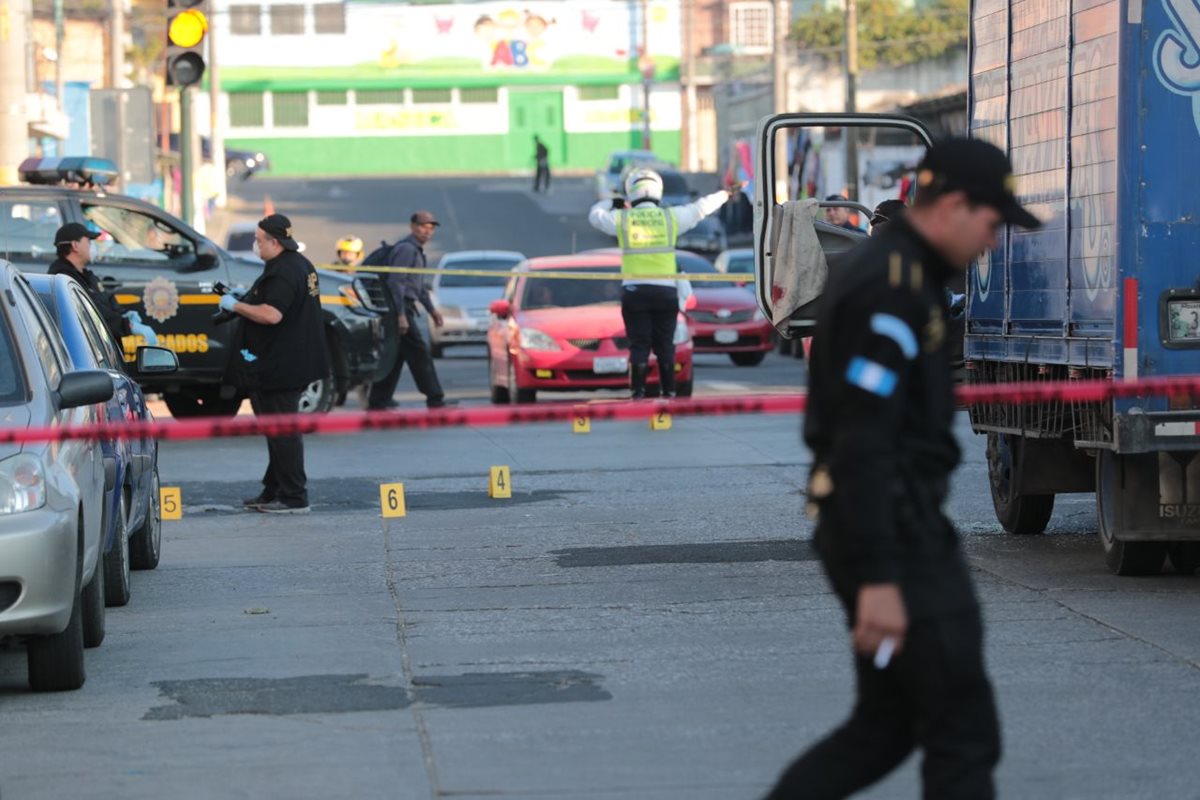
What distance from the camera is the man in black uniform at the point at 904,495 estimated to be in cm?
443

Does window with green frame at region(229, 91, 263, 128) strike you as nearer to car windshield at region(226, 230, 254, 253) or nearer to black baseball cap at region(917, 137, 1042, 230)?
car windshield at region(226, 230, 254, 253)

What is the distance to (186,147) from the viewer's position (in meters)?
20.9

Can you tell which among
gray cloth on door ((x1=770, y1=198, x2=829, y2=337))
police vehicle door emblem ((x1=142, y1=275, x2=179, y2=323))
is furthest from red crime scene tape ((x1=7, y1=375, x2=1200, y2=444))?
Result: police vehicle door emblem ((x1=142, y1=275, x2=179, y2=323))

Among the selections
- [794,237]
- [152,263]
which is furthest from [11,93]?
[794,237]

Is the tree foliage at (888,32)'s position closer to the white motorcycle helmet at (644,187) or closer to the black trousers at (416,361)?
the black trousers at (416,361)

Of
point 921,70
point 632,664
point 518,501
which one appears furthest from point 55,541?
point 921,70

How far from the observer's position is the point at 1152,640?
8.27 m

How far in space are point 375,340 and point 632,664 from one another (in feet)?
38.3

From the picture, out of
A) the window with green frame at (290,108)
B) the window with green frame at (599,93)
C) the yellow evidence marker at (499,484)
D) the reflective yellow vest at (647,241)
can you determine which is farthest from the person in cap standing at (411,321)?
the window with green frame at (290,108)

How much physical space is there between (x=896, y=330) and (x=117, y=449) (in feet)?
17.9

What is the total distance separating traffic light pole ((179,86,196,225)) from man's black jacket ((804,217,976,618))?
14759mm

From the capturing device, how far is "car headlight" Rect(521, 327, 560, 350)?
68.2ft

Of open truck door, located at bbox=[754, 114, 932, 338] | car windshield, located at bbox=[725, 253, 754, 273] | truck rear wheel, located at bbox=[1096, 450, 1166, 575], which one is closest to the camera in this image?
truck rear wheel, located at bbox=[1096, 450, 1166, 575]

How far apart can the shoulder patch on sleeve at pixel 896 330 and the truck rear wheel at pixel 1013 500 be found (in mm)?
6939
